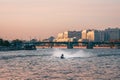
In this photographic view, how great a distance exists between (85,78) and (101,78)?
156 cm

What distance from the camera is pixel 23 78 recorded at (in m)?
45.5

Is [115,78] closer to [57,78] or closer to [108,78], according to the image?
[108,78]

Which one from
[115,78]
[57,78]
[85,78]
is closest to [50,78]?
[57,78]

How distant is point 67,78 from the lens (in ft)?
150

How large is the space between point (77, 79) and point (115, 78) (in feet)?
12.4

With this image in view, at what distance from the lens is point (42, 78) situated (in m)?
46.2

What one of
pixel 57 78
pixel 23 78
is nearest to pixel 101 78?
pixel 57 78

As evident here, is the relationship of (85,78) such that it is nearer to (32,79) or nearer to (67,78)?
(67,78)

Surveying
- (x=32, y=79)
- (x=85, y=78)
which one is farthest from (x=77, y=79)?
(x=32, y=79)

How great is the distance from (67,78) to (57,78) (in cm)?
101

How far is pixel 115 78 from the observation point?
148ft

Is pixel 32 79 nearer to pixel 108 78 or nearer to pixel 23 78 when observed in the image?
pixel 23 78

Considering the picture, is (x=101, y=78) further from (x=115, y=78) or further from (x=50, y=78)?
(x=50, y=78)

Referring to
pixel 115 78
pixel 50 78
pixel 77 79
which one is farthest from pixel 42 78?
pixel 115 78
